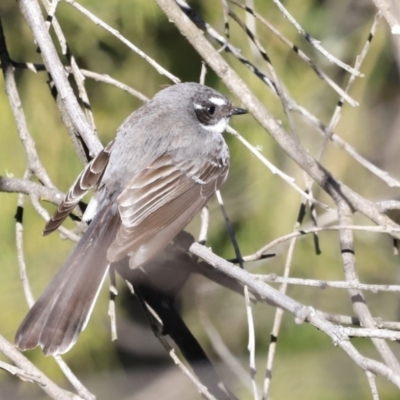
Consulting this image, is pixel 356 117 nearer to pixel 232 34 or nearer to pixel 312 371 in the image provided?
pixel 232 34

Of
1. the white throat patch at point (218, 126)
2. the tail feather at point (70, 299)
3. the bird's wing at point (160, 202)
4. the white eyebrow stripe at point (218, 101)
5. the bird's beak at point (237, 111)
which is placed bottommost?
the tail feather at point (70, 299)

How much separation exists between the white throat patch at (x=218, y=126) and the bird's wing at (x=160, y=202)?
200 mm

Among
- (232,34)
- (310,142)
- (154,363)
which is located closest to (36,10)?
(232,34)

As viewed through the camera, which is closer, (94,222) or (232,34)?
(94,222)

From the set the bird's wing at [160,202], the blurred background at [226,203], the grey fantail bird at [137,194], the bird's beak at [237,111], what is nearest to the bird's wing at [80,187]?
the grey fantail bird at [137,194]

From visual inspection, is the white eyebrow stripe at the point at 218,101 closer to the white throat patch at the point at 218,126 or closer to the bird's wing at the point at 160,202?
the white throat patch at the point at 218,126

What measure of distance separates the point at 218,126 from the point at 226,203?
402 mm

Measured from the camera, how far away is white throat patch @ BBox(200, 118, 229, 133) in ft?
10.9

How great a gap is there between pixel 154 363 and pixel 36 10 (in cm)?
182

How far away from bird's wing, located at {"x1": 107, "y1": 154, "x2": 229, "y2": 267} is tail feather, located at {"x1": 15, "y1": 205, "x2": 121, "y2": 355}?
0.24 ft

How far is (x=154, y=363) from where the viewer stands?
3535 millimetres

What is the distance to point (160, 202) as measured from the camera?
291cm

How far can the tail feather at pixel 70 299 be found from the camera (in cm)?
229

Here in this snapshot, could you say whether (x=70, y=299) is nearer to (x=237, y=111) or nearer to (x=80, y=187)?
(x=80, y=187)
